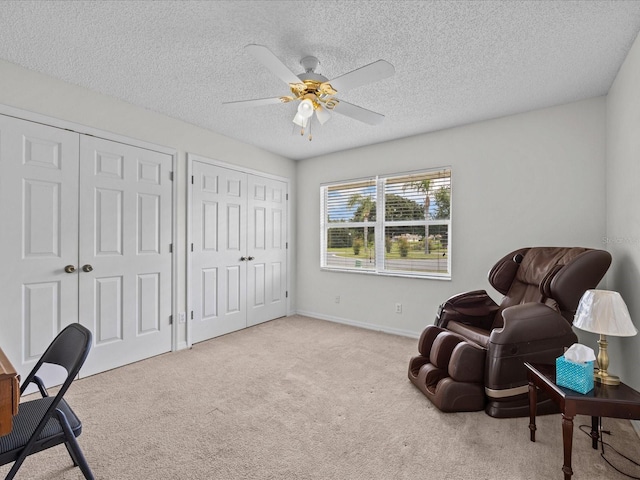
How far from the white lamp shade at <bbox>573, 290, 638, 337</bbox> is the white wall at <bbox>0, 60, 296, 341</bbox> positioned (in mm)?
3232

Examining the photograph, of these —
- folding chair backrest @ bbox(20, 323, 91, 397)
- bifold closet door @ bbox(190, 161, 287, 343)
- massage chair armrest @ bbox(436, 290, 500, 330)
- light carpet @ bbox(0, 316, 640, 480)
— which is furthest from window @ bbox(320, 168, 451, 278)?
folding chair backrest @ bbox(20, 323, 91, 397)

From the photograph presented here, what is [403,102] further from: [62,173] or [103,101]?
[62,173]

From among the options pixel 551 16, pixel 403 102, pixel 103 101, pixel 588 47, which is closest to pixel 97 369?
pixel 103 101

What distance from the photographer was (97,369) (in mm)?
2828

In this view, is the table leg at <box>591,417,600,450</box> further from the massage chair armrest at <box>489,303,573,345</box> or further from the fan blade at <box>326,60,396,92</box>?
the fan blade at <box>326,60,396,92</box>

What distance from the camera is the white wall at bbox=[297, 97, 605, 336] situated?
290cm

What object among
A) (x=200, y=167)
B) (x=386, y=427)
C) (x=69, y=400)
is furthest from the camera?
(x=200, y=167)

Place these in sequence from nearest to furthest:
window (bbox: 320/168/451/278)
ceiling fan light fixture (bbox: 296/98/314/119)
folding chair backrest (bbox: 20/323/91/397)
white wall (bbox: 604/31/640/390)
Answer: folding chair backrest (bbox: 20/323/91/397)
white wall (bbox: 604/31/640/390)
ceiling fan light fixture (bbox: 296/98/314/119)
window (bbox: 320/168/451/278)

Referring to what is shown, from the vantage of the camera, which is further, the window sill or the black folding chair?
the window sill

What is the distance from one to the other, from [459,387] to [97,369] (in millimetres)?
3002

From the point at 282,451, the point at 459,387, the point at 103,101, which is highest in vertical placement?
the point at 103,101

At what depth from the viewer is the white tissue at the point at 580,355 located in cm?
156

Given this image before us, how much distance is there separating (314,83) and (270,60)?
42 cm

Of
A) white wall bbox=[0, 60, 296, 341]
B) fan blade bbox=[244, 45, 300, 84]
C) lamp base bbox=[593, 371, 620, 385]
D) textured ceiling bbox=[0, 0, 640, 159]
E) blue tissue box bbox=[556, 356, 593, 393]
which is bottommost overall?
lamp base bbox=[593, 371, 620, 385]
